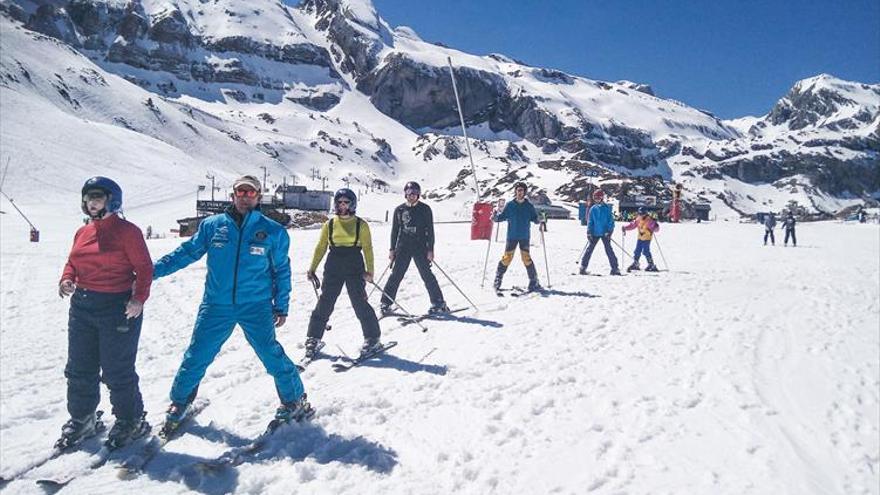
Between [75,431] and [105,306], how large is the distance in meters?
1.21

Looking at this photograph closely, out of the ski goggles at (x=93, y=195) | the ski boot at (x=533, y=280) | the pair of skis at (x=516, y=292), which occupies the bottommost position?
the pair of skis at (x=516, y=292)

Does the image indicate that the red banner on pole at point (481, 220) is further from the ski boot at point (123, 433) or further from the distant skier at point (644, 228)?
the ski boot at point (123, 433)

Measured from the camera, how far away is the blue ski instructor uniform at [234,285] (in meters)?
4.55

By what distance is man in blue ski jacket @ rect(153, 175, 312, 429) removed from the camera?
14.9 feet

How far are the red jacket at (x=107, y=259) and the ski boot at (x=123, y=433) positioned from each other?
114cm

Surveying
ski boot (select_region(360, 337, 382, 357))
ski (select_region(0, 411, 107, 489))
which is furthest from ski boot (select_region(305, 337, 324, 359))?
ski (select_region(0, 411, 107, 489))

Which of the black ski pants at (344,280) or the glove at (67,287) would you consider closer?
the glove at (67,287)

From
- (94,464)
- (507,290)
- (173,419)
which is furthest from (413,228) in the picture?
(94,464)

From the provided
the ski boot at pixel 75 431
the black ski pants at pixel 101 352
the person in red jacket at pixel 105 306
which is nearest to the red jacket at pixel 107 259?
the person in red jacket at pixel 105 306

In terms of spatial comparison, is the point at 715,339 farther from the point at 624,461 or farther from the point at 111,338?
the point at 111,338

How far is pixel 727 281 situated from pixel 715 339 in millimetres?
7956

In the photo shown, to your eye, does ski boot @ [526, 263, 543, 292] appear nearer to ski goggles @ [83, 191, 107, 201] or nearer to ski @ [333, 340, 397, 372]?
ski @ [333, 340, 397, 372]

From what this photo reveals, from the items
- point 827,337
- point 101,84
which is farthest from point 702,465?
point 101,84

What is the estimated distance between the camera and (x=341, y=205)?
21.7 feet
